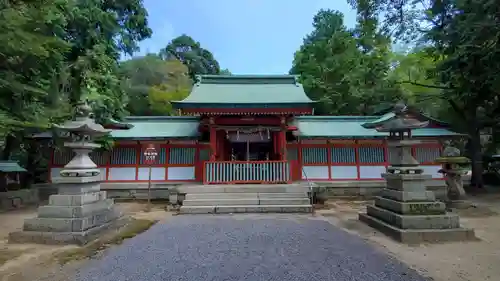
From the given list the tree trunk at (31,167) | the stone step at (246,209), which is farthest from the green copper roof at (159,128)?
the tree trunk at (31,167)

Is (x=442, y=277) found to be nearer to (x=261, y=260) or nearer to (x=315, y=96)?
(x=261, y=260)

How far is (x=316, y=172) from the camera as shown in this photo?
12.6 metres

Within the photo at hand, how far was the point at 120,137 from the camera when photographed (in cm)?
1223

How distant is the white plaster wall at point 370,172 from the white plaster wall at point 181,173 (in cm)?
768

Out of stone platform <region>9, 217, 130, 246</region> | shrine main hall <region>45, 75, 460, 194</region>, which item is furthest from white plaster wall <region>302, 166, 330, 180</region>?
stone platform <region>9, 217, 130, 246</region>

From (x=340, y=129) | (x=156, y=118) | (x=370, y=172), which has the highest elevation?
(x=156, y=118)

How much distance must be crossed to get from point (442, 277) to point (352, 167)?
29.9ft

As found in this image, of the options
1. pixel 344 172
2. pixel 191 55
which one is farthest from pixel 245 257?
pixel 191 55

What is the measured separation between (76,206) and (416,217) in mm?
7217

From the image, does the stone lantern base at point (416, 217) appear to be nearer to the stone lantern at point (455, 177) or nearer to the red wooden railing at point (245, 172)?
the red wooden railing at point (245, 172)

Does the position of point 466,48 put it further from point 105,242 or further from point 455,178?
point 105,242

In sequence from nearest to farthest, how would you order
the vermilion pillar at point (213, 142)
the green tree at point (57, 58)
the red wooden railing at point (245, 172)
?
the green tree at point (57, 58) < the red wooden railing at point (245, 172) < the vermilion pillar at point (213, 142)

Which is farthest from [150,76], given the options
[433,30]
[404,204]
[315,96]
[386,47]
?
[404,204]

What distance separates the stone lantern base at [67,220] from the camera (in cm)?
561
